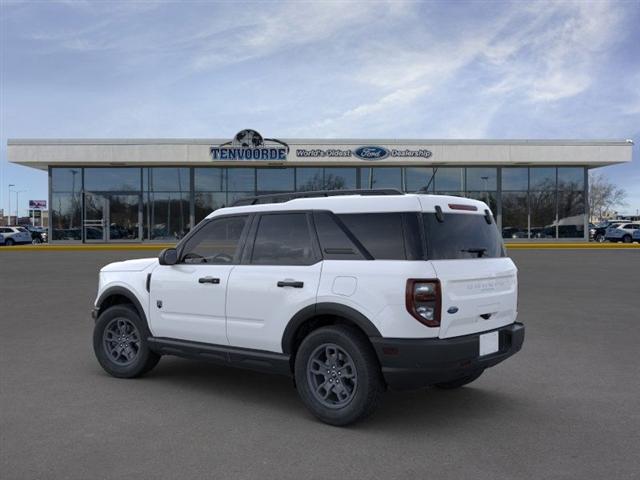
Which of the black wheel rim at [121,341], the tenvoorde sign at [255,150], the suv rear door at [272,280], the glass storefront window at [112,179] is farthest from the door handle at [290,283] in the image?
the glass storefront window at [112,179]

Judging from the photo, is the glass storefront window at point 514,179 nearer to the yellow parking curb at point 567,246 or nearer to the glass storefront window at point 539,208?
the glass storefront window at point 539,208

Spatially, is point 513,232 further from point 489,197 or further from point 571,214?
point 571,214

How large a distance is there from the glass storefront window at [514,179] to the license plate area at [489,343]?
1398 inches

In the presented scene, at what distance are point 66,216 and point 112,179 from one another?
3695mm

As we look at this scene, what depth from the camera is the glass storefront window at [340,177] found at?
3813 centimetres

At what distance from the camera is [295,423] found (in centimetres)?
480

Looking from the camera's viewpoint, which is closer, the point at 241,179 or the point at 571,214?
the point at 241,179

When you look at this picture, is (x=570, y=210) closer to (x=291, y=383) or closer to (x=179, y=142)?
(x=179, y=142)

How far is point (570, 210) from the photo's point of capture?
39.0m

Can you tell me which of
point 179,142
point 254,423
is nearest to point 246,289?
point 254,423

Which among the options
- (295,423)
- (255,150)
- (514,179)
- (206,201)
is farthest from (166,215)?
(295,423)

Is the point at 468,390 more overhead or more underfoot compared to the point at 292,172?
more underfoot

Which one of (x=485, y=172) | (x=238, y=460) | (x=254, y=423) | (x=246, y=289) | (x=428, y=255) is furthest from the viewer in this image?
(x=485, y=172)

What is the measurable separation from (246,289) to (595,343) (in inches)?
201
